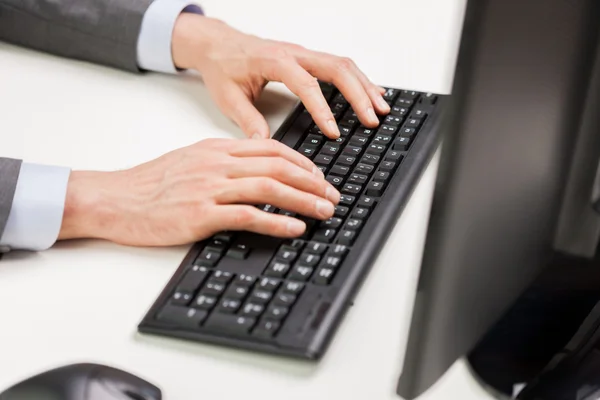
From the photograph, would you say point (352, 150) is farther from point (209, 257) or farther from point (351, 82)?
point (209, 257)

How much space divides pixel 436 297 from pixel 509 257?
69 millimetres

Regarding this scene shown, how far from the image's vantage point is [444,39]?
1.21 meters

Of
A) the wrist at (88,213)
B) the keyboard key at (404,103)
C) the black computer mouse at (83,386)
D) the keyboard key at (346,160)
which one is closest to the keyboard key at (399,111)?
the keyboard key at (404,103)

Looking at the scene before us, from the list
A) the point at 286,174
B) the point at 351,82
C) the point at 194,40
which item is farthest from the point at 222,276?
the point at 194,40

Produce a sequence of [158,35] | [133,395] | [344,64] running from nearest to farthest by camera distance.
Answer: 1. [133,395]
2. [344,64]
3. [158,35]

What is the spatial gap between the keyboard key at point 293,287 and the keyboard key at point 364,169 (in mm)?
183

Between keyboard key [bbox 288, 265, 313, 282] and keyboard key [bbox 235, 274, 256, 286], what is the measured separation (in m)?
0.03

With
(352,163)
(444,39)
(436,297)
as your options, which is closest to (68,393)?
(436,297)

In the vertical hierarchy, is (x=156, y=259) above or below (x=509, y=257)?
below

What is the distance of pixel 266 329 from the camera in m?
0.69

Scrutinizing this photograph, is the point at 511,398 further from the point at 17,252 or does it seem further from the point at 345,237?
the point at 17,252

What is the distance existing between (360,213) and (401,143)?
14 centimetres

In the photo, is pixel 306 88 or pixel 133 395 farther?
pixel 306 88

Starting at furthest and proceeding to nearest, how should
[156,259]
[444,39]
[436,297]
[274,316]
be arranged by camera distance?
[444,39], [156,259], [274,316], [436,297]
